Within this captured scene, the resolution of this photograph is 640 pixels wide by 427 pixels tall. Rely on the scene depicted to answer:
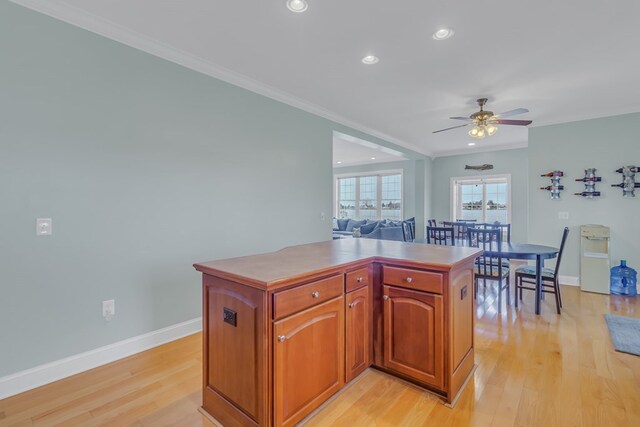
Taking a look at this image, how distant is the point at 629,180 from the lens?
430 centimetres

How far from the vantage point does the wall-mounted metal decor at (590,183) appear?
4520mm

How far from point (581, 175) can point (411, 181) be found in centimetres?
413

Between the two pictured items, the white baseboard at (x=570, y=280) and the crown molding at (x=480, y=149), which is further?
the crown molding at (x=480, y=149)

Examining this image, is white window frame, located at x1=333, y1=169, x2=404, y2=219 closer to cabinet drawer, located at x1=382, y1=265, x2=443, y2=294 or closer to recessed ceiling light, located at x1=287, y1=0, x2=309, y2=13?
cabinet drawer, located at x1=382, y1=265, x2=443, y2=294

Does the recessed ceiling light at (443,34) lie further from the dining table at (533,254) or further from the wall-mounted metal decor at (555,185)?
the wall-mounted metal decor at (555,185)

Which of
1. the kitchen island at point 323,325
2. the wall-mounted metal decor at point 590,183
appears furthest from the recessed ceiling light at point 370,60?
the wall-mounted metal decor at point 590,183

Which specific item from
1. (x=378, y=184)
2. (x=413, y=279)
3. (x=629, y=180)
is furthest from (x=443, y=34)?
(x=378, y=184)

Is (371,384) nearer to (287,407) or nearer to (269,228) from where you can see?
(287,407)

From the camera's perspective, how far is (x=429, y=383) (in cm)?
195

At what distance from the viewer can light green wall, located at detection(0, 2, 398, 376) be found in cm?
202

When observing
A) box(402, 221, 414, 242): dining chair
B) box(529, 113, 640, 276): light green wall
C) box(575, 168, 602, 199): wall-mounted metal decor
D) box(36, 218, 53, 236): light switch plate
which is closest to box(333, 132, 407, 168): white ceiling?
box(402, 221, 414, 242): dining chair

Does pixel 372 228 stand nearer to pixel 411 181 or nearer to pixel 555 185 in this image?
pixel 411 181

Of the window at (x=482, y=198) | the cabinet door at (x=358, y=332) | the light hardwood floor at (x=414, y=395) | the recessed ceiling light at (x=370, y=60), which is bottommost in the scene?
the light hardwood floor at (x=414, y=395)

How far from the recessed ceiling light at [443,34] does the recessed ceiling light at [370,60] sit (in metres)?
0.57
